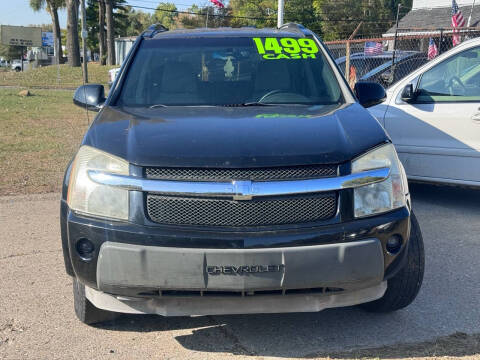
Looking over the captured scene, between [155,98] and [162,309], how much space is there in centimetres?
173

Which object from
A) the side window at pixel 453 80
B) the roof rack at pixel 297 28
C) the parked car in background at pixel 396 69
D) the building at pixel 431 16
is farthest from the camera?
the building at pixel 431 16

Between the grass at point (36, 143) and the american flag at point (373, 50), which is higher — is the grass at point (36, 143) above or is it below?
below

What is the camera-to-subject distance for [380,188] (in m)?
3.12

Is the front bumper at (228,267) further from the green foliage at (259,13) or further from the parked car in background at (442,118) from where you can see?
the green foliage at (259,13)

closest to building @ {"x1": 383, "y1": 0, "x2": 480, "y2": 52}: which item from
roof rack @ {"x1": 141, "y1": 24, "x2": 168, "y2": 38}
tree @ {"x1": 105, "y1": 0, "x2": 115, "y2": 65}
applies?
tree @ {"x1": 105, "y1": 0, "x2": 115, "y2": 65}

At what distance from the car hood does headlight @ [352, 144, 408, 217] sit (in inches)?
2.6

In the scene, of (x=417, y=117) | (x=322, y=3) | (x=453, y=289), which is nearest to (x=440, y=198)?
(x=417, y=117)

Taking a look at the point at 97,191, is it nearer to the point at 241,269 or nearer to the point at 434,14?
the point at 241,269

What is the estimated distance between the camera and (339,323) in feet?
12.0

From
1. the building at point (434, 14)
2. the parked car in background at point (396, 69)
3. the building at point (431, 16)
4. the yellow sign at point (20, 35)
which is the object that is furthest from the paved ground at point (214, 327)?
the yellow sign at point (20, 35)

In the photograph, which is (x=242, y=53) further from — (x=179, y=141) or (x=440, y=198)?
(x=440, y=198)

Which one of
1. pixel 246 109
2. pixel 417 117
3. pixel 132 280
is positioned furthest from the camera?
pixel 417 117

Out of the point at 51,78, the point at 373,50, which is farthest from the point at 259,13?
the point at 373,50

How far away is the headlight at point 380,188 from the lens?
121 inches
